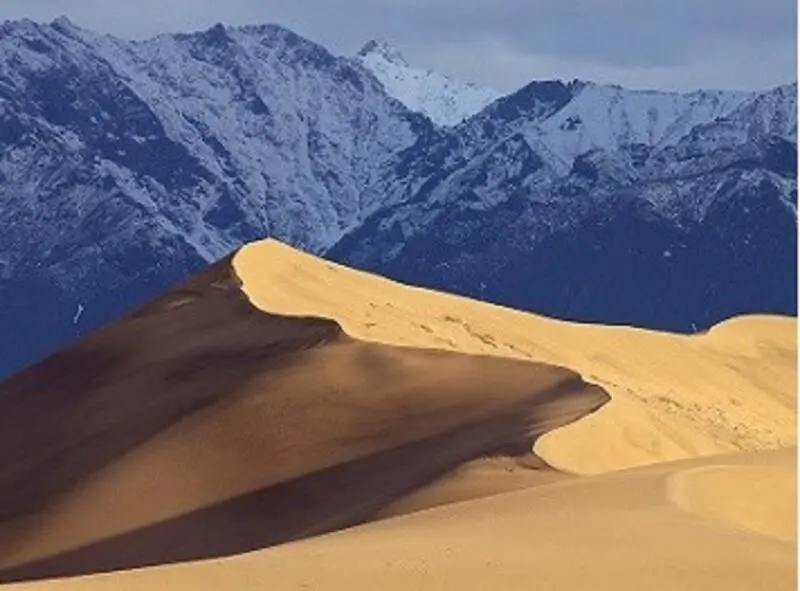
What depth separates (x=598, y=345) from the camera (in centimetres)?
4469

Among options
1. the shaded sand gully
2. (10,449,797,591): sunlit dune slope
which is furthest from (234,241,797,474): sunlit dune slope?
(10,449,797,591): sunlit dune slope

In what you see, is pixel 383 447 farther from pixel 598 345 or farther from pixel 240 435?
pixel 598 345

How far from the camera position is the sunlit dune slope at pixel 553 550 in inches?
577

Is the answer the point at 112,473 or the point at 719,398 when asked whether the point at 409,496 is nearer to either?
the point at 112,473

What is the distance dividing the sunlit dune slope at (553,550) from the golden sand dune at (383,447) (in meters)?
0.04

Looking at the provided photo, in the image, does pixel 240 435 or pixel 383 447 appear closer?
pixel 383 447

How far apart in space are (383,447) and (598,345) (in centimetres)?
1481

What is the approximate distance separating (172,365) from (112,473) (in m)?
6.96

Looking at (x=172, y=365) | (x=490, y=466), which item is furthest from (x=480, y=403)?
(x=172, y=365)

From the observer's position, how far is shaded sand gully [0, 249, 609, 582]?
28.5 m

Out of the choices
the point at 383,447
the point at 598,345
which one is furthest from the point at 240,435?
the point at 598,345

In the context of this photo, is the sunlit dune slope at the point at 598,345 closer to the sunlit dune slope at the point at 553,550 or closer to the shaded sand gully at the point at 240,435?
the shaded sand gully at the point at 240,435

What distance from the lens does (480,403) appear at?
31969 mm

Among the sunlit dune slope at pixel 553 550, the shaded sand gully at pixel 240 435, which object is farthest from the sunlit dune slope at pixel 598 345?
the sunlit dune slope at pixel 553 550
